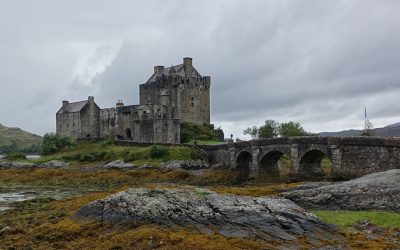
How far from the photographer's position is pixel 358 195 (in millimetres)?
25359

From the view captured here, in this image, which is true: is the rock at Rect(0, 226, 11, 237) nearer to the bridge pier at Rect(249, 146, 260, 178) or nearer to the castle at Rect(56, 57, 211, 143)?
the bridge pier at Rect(249, 146, 260, 178)

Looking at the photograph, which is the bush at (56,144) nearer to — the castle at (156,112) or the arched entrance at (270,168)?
the castle at (156,112)

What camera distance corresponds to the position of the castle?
73312 millimetres

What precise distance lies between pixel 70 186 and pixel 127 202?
2723 centimetres

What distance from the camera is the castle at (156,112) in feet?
241

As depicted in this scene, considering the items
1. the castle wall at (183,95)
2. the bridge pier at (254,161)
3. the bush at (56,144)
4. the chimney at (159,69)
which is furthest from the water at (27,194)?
the chimney at (159,69)

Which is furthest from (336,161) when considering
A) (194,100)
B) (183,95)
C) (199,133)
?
A: (194,100)

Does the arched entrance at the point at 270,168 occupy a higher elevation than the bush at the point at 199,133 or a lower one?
lower

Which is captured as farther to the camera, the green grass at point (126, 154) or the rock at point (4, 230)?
the green grass at point (126, 154)

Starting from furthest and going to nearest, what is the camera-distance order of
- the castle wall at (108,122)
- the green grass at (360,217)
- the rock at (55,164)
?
the castle wall at (108,122) < the rock at (55,164) < the green grass at (360,217)

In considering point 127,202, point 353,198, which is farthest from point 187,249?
point 353,198

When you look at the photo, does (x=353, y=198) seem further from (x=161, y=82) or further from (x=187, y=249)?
(x=161, y=82)

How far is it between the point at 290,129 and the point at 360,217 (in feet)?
208

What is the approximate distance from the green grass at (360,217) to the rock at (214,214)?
2.97ft
